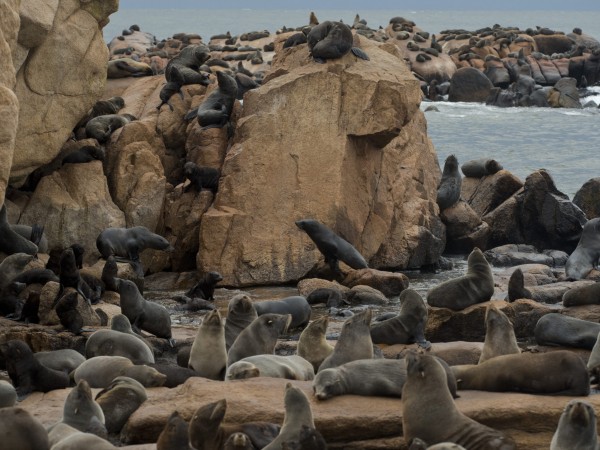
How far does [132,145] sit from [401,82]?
426 centimetres

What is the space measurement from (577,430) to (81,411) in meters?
3.14

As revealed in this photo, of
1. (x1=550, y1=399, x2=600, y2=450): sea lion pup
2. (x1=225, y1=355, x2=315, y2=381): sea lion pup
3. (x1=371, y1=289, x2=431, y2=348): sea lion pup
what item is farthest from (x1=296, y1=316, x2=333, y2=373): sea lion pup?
(x1=550, y1=399, x2=600, y2=450): sea lion pup

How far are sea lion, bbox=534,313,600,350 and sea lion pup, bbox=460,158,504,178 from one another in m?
12.3

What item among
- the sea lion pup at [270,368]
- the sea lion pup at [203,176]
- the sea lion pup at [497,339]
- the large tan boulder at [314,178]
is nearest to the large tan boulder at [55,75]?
the sea lion pup at [203,176]

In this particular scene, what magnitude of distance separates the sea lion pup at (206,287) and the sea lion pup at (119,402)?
22.8 ft

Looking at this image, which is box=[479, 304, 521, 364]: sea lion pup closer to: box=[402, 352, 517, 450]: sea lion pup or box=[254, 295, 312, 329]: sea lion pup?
box=[402, 352, 517, 450]: sea lion pup

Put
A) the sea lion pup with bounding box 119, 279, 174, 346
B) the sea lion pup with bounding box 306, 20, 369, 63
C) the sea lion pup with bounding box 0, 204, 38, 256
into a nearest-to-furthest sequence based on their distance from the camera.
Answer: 1. the sea lion pup with bounding box 119, 279, 174, 346
2. the sea lion pup with bounding box 0, 204, 38, 256
3. the sea lion pup with bounding box 306, 20, 369, 63

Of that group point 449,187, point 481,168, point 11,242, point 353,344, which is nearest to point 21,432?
point 353,344

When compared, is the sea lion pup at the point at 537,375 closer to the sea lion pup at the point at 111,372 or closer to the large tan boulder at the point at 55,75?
the sea lion pup at the point at 111,372

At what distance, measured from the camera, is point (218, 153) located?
18.4m

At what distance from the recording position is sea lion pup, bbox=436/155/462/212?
20578mm

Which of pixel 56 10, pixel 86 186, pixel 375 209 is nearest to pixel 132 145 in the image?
pixel 86 186

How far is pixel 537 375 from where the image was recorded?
7.97 metres

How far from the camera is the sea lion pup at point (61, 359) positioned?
1020 centimetres
